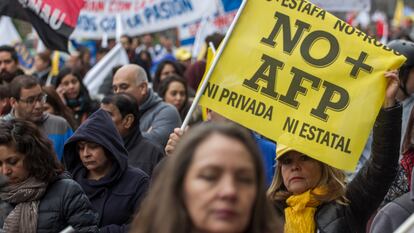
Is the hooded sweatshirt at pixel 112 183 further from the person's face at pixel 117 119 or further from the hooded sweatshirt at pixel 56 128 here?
the hooded sweatshirt at pixel 56 128

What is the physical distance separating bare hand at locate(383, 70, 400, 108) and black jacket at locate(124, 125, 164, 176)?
211 cm

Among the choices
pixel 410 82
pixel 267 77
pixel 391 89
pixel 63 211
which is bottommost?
pixel 63 211

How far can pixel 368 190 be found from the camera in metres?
5.03

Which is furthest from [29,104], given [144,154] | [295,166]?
[295,166]

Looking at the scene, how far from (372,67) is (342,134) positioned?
41 cm

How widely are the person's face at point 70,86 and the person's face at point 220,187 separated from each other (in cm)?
749

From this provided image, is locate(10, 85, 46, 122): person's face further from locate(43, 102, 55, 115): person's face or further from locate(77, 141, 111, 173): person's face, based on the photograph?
locate(77, 141, 111, 173): person's face

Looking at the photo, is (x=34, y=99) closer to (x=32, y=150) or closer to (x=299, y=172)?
(x=32, y=150)

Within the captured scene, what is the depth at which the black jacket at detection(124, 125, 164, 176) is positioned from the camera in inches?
281

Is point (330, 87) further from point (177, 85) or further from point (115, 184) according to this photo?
point (177, 85)

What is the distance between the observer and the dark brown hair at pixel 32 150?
17.5ft

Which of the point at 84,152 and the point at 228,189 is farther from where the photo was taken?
the point at 84,152

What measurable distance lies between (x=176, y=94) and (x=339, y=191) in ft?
16.3

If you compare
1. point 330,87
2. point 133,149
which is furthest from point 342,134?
point 133,149
